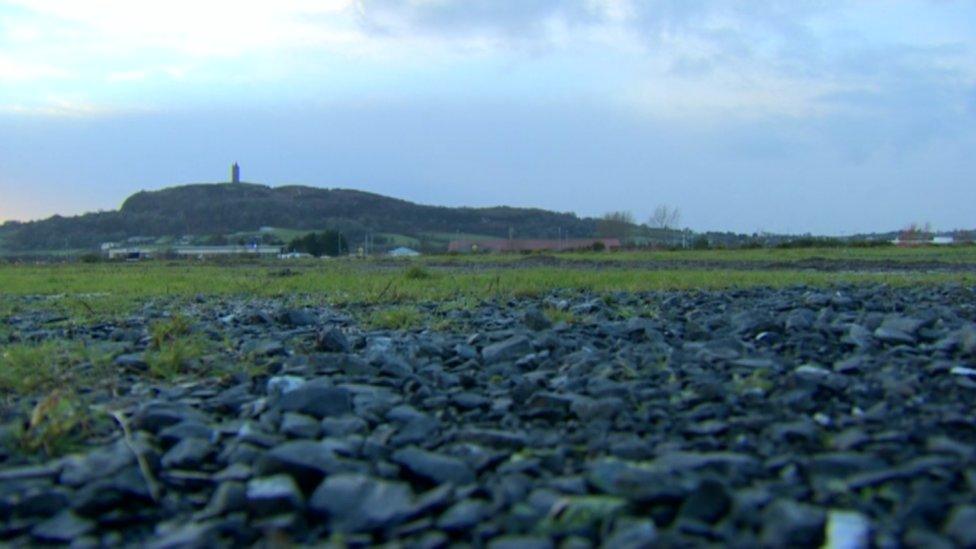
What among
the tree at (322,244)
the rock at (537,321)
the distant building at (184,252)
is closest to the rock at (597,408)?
the rock at (537,321)

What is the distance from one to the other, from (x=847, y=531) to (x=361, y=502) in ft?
3.97

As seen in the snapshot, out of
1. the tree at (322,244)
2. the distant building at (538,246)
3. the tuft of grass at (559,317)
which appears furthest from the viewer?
the tree at (322,244)

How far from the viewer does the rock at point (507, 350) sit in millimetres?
4637

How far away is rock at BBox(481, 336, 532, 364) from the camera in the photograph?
464 cm

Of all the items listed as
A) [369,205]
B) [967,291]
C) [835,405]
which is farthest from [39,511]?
[369,205]

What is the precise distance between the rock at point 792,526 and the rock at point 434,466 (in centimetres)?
86

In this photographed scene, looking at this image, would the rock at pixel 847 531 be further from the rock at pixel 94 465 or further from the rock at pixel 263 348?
the rock at pixel 263 348

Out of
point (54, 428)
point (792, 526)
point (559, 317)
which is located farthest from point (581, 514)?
point (559, 317)

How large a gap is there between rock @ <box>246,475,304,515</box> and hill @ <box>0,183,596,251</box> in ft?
275

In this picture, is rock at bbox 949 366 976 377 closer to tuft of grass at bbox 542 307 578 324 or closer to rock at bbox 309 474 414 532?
rock at bbox 309 474 414 532

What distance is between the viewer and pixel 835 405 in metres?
3.14

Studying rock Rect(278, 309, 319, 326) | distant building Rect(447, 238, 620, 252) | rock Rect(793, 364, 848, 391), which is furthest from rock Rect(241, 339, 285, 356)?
distant building Rect(447, 238, 620, 252)

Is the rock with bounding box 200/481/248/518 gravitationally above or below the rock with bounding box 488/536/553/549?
below

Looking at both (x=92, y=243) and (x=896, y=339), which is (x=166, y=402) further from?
(x=92, y=243)
